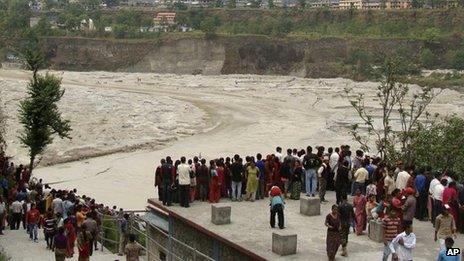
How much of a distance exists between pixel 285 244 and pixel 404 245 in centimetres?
261

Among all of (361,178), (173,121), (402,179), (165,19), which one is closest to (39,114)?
(361,178)

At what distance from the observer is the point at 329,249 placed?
48.2 feet

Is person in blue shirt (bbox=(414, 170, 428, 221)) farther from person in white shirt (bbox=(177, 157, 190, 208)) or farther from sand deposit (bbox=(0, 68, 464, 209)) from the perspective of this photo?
sand deposit (bbox=(0, 68, 464, 209))

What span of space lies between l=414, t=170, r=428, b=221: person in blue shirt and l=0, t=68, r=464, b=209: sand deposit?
54.8 ft

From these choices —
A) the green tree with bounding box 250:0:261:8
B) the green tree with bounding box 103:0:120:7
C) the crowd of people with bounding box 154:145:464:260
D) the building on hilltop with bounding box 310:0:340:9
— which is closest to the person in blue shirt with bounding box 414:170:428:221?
the crowd of people with bounding box 154:145:464:260

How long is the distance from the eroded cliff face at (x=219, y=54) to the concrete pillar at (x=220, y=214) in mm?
82876

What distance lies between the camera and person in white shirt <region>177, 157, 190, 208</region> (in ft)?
62.0

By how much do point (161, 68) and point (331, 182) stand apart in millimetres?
A: 90845

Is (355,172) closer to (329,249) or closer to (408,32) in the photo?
(329,249)

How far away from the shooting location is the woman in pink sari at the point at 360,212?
16.6 meters

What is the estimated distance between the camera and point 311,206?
18.4 meters

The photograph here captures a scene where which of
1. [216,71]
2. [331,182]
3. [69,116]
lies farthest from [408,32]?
[331,182]

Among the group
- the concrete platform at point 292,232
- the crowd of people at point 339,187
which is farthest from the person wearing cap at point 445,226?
Result: the concrete platform at point 292,232

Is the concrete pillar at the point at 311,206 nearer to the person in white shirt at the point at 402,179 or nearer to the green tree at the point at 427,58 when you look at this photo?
the person in white shirt at the point at 402,179
